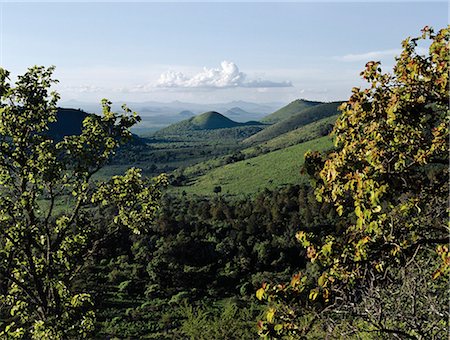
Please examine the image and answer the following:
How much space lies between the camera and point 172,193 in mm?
146250

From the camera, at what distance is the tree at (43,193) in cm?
1277

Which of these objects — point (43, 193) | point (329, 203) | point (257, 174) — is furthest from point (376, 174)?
point (257, 174)

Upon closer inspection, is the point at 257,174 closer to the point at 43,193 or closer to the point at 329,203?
the point at 329,203

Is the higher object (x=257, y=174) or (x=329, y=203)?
(x=329, y=203)

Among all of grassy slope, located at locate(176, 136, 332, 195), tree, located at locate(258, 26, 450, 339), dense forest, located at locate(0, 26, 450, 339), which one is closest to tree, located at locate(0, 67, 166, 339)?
dense forest, located at locate(0, 26, 450, 339)

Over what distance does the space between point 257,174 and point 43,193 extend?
13352cm

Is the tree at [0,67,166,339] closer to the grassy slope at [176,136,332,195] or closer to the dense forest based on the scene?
the dense forest

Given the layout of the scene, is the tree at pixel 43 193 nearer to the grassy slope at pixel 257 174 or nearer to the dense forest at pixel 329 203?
the dense forest at pixel 329 203

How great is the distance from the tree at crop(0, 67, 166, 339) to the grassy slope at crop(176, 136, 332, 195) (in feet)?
380

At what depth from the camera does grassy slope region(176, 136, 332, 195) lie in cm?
13412

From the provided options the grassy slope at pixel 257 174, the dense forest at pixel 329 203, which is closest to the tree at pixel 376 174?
the dense forest at pixel 329 203

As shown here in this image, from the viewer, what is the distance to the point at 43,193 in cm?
1381

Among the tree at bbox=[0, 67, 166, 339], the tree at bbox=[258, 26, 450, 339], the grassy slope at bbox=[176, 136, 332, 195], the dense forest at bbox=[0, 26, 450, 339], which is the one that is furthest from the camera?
the grassy slope at bbox=[176, 136, 332, 195]

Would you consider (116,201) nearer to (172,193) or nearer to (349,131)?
(349,131)
